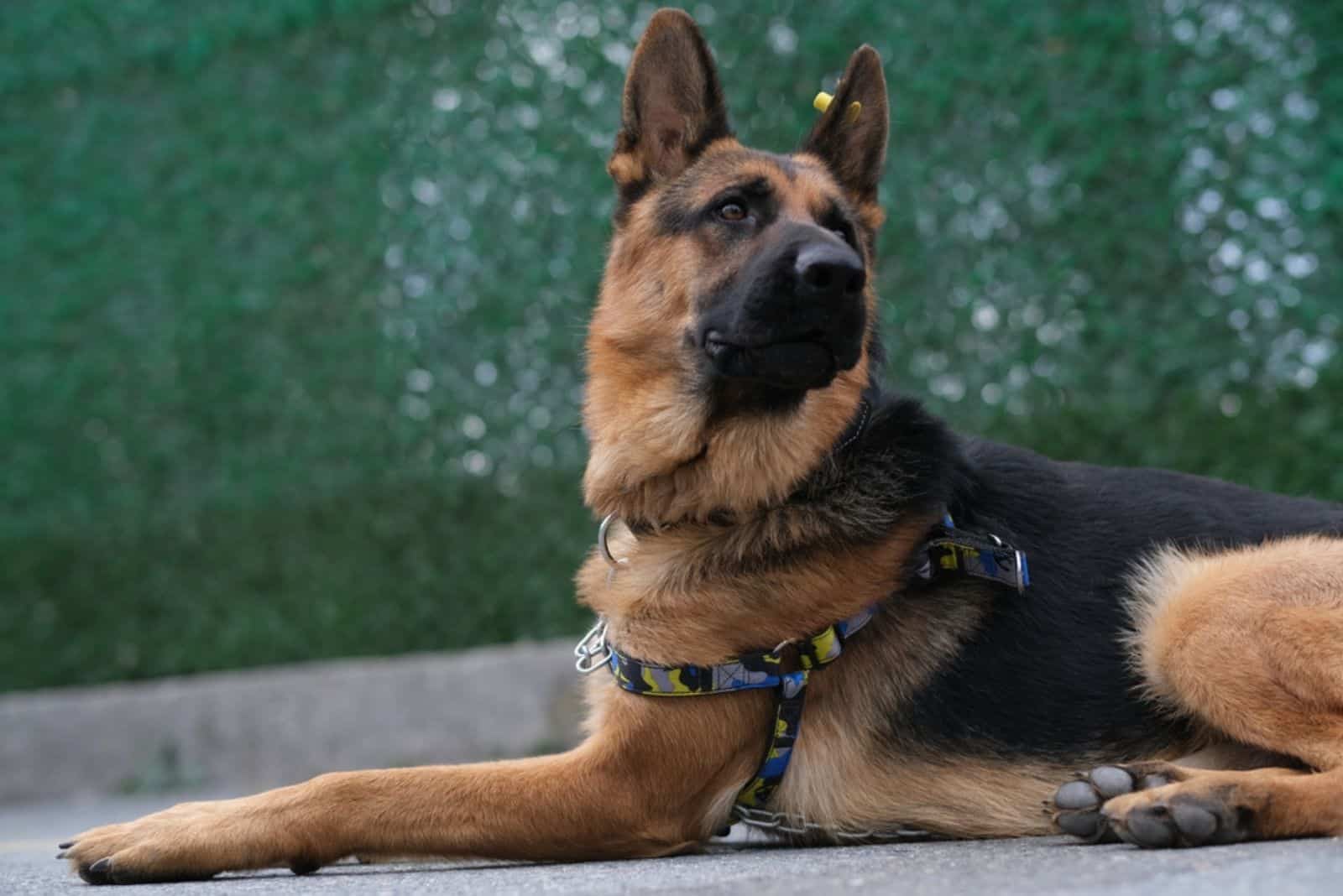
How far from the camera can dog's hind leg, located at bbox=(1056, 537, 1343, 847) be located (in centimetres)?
275

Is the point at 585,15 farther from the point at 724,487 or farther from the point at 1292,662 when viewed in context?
the point at 1292,662

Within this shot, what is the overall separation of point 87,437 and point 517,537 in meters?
2.76

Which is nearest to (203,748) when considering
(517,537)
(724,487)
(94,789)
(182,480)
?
(94,789)

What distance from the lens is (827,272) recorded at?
3.10 m

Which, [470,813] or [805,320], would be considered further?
[805,320]

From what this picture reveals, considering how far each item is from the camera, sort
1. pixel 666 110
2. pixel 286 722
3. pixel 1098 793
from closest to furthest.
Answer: pixel 1098 793 < pixel 666 110 < pixel 286 722

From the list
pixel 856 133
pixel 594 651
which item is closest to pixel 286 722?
pixel 594 651

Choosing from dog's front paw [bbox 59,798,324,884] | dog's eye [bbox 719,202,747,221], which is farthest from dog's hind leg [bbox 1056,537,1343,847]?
dog's front paw [bbox 59,798,324,884]

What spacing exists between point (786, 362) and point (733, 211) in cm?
63

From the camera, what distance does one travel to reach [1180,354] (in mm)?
5262

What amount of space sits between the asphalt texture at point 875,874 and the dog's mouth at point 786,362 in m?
1.11

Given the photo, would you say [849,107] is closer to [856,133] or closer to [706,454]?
[856,133]

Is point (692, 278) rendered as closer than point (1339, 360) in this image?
Yes

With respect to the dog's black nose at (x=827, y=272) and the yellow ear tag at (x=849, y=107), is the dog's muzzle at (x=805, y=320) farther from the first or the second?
the yellow ear tag at (x=849, y=107)
